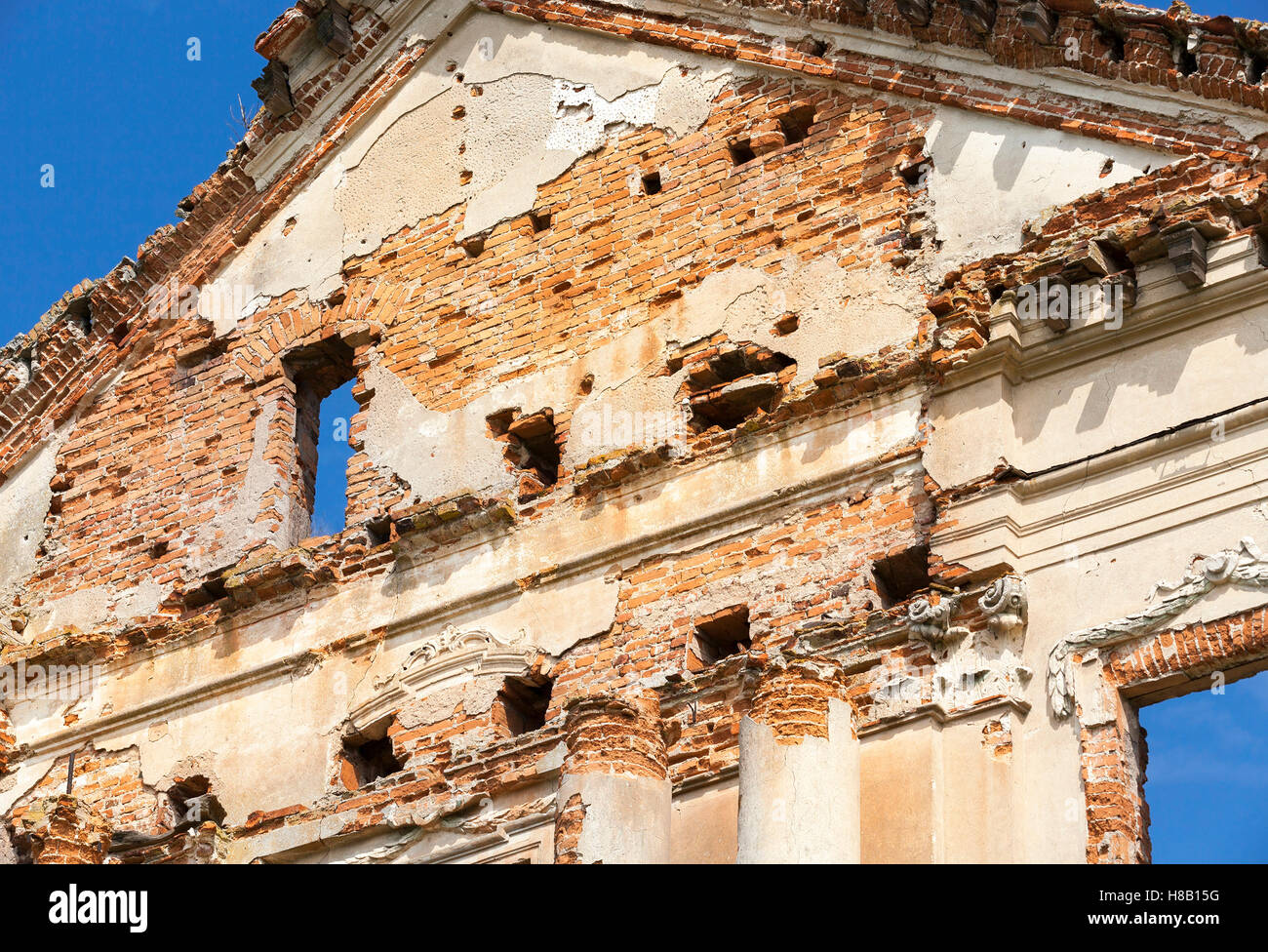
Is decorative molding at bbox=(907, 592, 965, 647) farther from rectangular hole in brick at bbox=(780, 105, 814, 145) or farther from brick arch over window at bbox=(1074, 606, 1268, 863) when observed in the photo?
rectangular hole in brick at bbox=(780, 105, 814, 145)

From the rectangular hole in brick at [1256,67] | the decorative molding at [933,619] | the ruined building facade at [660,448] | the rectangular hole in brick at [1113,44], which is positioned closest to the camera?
the ruined building facade at [660,448]

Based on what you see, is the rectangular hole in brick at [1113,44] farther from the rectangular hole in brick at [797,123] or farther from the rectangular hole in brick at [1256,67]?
the rectangular hole in brick at [797,123]

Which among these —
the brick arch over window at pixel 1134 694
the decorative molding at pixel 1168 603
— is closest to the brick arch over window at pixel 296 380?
the decorative molding at pixel 1168 603

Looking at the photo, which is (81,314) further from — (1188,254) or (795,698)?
(1188,254)

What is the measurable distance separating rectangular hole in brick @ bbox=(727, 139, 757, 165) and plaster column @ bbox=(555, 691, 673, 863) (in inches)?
140

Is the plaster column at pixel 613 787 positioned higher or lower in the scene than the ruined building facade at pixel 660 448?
lower

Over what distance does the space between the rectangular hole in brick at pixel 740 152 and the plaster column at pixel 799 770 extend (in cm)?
363

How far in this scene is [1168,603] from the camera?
9.64 metres

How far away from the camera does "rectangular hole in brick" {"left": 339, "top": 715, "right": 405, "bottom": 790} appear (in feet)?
38.2

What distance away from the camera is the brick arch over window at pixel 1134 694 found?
9266mm

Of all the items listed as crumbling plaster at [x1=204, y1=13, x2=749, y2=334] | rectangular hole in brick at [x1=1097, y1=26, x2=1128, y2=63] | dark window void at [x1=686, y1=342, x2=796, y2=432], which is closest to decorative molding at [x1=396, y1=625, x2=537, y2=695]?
dark window void at [x1=686, y1=342, x2=796, y2=432]

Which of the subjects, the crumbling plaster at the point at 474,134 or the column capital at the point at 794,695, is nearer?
the column capital at the point at 794,695

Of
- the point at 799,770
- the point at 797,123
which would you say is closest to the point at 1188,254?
the point at 797,123
